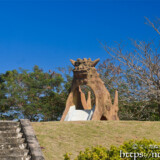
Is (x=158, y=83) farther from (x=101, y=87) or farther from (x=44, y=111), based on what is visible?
(x=44, y=111)

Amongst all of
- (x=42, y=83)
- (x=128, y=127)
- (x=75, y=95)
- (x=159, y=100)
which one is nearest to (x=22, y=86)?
(x=42, y=83)

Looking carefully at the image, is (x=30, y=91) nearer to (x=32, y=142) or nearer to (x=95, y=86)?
(x=95, y=86)

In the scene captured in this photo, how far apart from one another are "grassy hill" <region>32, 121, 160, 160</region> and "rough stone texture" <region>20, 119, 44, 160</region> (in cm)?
25

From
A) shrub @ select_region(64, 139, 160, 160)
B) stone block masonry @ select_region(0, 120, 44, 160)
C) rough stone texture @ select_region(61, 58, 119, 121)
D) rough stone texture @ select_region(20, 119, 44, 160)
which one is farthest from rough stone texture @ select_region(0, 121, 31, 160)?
rough stone texture @ select_region(61, 58, 119, 121)

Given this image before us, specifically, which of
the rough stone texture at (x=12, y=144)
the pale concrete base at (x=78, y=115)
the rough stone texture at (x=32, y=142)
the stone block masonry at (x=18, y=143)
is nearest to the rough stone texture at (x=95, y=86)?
the pale concrete base at (x=78, y=115)

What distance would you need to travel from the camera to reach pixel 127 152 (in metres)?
6.02

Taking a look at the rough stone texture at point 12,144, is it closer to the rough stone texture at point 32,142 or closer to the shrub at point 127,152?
the rough stone texture at point 32,142

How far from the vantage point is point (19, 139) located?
778cm

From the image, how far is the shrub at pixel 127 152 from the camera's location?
18.4 feet

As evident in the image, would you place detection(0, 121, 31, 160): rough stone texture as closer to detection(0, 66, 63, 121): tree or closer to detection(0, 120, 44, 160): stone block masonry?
detection(0, 120, 44, 160): stone block masonry

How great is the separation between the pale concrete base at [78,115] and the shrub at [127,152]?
6.71 m

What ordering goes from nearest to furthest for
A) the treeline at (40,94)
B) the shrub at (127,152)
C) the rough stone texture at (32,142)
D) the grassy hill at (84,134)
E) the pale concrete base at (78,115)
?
the shrub at (127,152)
the rough stone texture at (32,142)
the grassy hill at (84,134)
the pale concrete base at (78,115)
the treeline at (40,94)

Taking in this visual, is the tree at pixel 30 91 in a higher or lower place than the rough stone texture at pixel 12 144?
higher

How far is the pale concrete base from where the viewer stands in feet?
42.5
